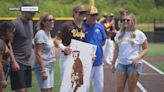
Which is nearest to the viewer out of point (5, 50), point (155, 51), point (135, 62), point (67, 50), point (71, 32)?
point (5, 50)

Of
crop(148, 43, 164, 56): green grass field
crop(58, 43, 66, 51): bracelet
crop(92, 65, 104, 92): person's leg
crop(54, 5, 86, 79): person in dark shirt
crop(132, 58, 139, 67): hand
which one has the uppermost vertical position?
crop(54, 5, 86, 79): person in dark shirt

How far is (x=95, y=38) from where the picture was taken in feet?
30.8

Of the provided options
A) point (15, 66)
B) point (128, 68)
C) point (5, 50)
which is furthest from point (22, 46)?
point (128, 68)

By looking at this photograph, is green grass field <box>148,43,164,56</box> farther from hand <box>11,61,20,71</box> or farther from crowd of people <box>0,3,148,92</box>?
hand <box>11,61,20,71</box>

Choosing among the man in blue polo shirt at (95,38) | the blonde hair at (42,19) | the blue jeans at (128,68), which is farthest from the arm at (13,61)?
the blue jeans at (128,68)

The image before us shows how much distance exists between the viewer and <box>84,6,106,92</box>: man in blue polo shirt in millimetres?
9258

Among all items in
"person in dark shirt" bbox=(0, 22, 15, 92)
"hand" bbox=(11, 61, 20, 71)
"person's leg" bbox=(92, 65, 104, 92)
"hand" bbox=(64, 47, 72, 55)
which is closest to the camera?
"person in dark shirt" bbox=(0, 22, 15, 92)

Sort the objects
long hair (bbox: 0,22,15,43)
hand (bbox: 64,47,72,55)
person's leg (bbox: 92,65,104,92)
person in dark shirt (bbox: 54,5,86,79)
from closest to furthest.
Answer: long hair (bbox: 0,22,15,43), hand (bbox: 64,47,72,55), person in dark shirt (bbox: 54,5,86,79), person's leg (bbox: 92,65,104,92)

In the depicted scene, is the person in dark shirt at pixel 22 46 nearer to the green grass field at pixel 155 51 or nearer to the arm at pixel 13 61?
the arm at pixel 13 61

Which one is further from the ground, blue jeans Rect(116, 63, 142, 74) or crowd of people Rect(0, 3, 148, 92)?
crowd of people Rect(0, 3, 148, 92)

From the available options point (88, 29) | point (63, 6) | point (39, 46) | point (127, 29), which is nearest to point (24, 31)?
point (39, 46)

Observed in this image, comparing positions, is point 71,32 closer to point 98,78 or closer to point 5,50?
point 98,78

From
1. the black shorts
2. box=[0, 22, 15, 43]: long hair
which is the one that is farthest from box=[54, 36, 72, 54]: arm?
box=[0, 22, 15, 43]: long hair

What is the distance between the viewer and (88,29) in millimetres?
9352
